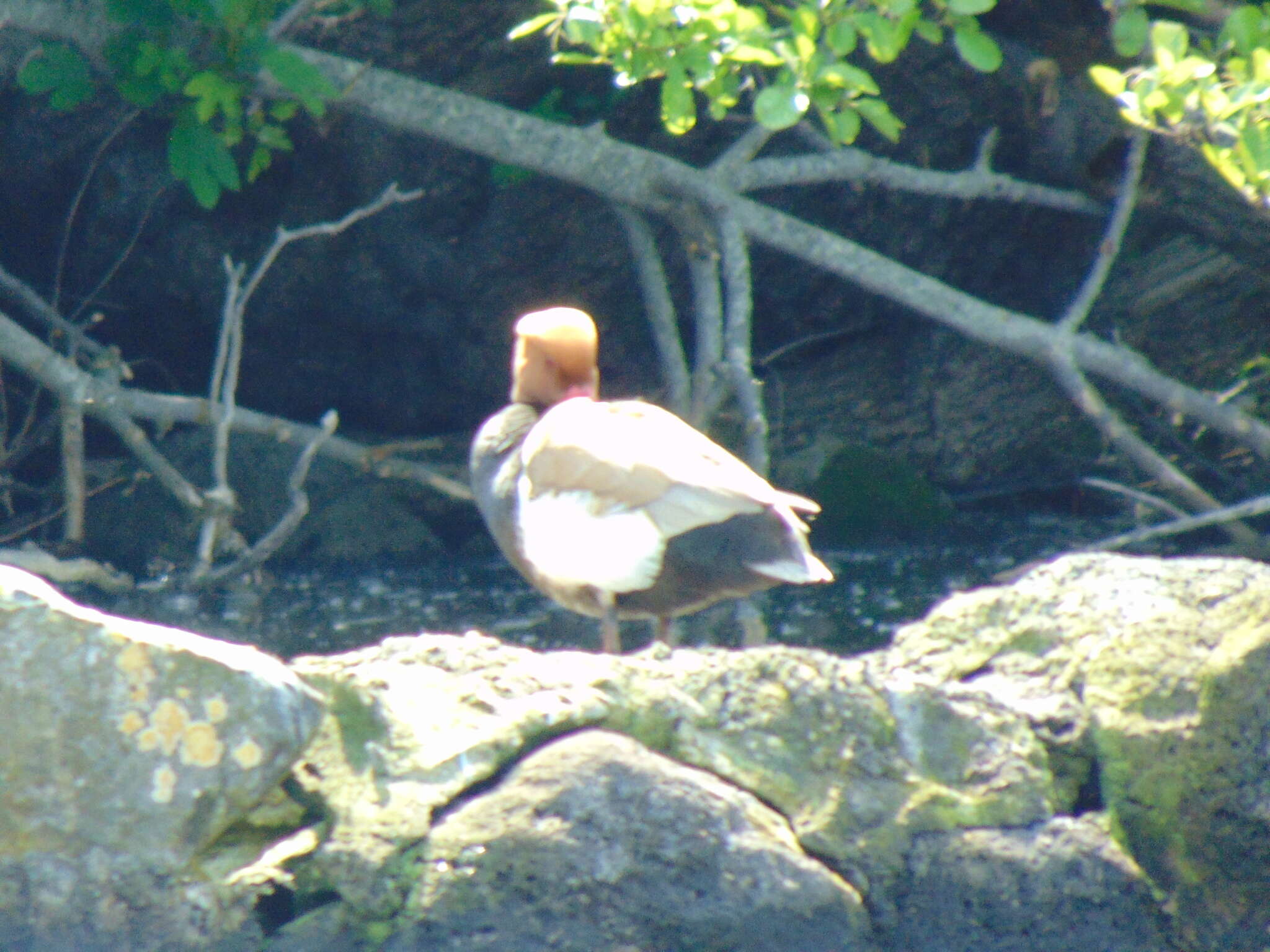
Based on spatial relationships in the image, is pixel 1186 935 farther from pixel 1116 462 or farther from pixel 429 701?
pixel 1116 462

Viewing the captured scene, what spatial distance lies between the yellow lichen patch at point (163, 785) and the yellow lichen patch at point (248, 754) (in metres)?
0.11

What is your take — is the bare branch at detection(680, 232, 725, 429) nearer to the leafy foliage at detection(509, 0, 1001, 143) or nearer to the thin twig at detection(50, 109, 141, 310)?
the leafy foliage at detection(509, 0, 1001, 143)

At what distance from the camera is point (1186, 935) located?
2.92 metres

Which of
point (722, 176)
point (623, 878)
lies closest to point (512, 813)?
point (623, 878)

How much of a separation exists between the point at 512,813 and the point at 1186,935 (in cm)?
136

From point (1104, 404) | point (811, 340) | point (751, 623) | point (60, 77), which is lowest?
point (751, 623)

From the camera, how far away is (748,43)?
4348 mm

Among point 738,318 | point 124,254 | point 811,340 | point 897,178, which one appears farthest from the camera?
point 811,340

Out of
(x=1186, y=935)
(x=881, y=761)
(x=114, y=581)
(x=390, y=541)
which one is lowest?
(x=390, y=541)

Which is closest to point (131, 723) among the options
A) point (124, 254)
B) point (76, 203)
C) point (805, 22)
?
point (805, 22)

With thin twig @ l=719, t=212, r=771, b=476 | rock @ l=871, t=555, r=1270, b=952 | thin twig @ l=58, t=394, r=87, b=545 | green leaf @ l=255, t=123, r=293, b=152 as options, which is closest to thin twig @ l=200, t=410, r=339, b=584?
thin twig @ l=58, t=394, r=87, b=545

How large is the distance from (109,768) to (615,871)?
0.93m

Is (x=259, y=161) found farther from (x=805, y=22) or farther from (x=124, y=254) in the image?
(x=805, y=22)

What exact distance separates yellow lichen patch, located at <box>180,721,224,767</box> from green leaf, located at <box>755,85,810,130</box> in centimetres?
230
